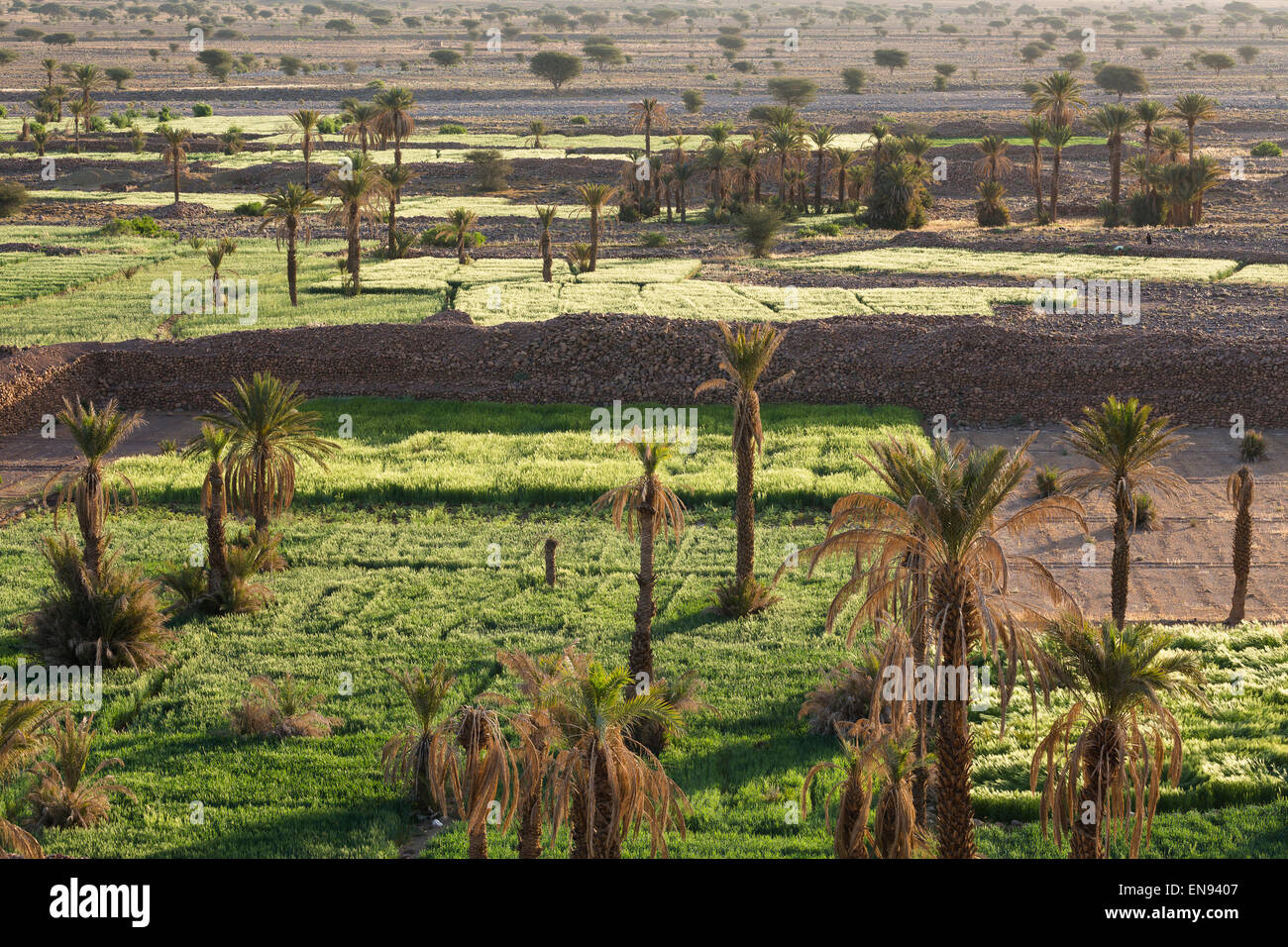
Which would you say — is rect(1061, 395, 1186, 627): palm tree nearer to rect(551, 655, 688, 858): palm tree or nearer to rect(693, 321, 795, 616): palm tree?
rect(693, 321, 795, 616): palm tree

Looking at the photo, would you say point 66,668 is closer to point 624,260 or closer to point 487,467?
point 487,467

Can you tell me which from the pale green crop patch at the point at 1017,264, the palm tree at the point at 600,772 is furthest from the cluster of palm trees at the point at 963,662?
the pale green crop patch at the point at 1017,264

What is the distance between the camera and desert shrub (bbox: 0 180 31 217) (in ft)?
251

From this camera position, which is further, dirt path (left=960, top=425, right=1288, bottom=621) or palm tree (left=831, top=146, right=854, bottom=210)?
palm tree (left=831, top=146, right=854, bottom=210)

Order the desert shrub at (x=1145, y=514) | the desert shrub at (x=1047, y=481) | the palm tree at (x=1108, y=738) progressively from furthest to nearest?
the desert shrub at (x=1047, y=481), the desert shrub at (x=1145, y=514), the palm tree at (x=1108, y=738)

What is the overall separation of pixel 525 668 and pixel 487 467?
65.2 feet

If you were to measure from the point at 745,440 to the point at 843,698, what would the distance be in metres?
6.06

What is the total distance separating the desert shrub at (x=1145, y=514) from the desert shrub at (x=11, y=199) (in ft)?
222

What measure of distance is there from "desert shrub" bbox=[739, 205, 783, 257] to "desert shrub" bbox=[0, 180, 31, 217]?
42.1m

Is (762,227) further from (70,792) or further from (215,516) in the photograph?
(70,792)

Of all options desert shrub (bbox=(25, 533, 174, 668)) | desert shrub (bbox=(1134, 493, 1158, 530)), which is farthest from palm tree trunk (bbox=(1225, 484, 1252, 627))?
desert shrub (bbox=(25, 533, 174, 668))

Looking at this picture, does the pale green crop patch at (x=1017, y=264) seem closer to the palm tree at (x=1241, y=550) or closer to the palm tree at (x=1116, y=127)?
the palm tree at (x=1116, y=127)

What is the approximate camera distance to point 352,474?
3356 centimetres

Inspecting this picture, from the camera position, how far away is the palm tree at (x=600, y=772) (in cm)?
1378
